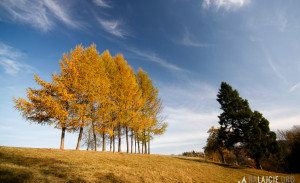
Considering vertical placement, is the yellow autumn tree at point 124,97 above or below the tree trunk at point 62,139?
above

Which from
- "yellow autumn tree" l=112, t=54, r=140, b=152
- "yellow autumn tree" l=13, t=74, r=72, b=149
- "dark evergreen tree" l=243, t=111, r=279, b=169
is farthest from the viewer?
"dark evergreen tree" l=243, t=111, r=279, b=169

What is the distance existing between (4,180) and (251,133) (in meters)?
21.7

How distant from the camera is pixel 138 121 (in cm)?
1591

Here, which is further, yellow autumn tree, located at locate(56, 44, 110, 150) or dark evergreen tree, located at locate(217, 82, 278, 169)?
dark evergreen tree, located at locate(217, 82, 278, 169)

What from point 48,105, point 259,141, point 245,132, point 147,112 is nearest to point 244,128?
point 245,132

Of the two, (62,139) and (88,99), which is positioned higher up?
(88,99)

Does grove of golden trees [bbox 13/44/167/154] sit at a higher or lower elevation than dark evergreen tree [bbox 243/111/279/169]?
higher

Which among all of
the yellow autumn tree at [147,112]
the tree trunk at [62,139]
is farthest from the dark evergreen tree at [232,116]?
the tree trunk at [62,139]

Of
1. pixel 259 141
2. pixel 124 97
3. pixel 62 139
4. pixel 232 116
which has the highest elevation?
pixel 124 97

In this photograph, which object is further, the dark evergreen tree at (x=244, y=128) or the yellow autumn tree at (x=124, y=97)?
the dark evergreen tree at (x=244, y=128)

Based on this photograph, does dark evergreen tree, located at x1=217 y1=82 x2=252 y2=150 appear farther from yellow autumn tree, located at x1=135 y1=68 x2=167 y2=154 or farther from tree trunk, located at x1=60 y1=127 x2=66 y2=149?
tree trunk, located at x1=60 y1=127 x2=66 y2=149

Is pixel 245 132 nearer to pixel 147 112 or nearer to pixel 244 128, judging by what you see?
A: pixel 244 128

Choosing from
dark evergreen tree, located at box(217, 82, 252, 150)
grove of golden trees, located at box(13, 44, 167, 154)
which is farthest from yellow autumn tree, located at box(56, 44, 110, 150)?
dark evergreen tree, located at box(217, 82, 252, 150)

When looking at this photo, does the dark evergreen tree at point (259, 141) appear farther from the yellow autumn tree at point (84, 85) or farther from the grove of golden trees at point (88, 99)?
the yellow autumn tree at point (84, 85)
